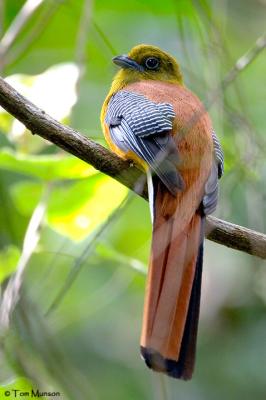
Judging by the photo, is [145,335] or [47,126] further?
[47,126]

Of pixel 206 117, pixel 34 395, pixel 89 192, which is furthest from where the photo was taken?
pixel 206 117

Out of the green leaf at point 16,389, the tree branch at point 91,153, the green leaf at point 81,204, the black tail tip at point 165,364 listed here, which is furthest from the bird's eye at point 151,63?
the green leaf at point 16,389

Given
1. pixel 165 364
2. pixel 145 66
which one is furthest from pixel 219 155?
pixel 165 364

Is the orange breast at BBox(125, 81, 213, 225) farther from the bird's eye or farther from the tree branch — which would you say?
the bird's eye

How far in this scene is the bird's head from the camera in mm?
4260

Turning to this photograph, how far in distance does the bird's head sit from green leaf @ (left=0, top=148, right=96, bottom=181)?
1.05 meters

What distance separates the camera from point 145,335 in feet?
8.90

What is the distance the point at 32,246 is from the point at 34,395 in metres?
0.74

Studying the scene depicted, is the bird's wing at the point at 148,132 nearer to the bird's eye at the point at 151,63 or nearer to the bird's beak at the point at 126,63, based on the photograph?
the bird's beak at the point at 126,63

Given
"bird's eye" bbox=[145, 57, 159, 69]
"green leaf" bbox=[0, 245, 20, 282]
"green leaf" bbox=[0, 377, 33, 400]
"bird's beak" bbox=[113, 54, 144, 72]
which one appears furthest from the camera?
"bird's eye" bbox=[145, 57, 159, 69]

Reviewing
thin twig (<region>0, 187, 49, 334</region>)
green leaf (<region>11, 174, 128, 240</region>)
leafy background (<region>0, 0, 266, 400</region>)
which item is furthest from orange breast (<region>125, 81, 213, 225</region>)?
thin twig (<region>0, 187, 49, 334</region>)

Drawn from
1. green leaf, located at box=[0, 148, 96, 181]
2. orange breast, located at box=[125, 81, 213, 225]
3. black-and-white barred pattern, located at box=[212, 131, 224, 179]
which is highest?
green leaf, located at box=[0, 148, 96, 181]

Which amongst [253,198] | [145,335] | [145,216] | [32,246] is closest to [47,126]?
[32,246]

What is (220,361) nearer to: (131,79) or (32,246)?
(131,79)
